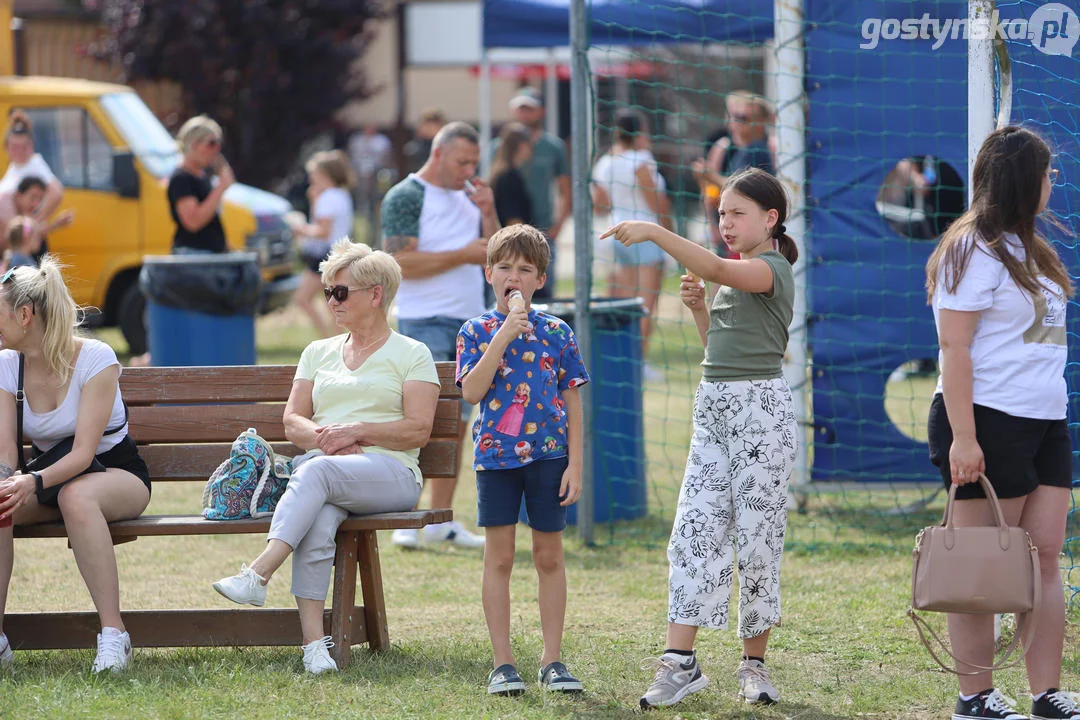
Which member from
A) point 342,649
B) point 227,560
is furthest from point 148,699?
point 227,560

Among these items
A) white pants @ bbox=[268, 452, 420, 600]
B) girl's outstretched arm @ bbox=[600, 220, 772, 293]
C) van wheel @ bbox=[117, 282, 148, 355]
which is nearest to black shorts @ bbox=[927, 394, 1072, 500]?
girl's outstretched arm @ bbox=[600, 220, 772, 293]

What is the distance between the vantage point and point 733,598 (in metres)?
5.66

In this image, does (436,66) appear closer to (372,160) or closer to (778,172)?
(372,160)

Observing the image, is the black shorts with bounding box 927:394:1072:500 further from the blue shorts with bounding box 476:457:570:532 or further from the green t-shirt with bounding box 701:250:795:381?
the blue shorts with bounding box 476:457:570:532

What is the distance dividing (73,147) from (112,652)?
8827mm

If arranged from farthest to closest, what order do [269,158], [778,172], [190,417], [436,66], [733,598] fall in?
1. [269,158]
2. [436,66]
3. [778,172]
4. [733,598]
5. [190,417]

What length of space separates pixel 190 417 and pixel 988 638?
2841 millimetres

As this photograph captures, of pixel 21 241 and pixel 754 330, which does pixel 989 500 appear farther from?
pixel 21 241

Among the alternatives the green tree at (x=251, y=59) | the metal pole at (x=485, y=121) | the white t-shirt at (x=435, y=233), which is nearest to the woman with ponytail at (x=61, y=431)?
the white t-shirt at (x=435, y=233)

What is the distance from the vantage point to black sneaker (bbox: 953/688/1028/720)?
3916 millimetres

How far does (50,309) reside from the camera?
15.3ft

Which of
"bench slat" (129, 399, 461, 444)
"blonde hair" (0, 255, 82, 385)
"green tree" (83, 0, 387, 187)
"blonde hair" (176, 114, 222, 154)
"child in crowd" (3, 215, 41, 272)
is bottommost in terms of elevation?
"bench slat" (129, 399, 461, 444)

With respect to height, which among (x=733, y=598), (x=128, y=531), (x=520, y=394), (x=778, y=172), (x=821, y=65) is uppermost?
Answer: (x=821, y=65)

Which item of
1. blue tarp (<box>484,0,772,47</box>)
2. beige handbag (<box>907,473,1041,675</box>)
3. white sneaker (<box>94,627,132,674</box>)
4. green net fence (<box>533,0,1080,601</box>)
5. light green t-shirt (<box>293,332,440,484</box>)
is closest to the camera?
beige handbag (<box>907,473,1041,675</box>)
